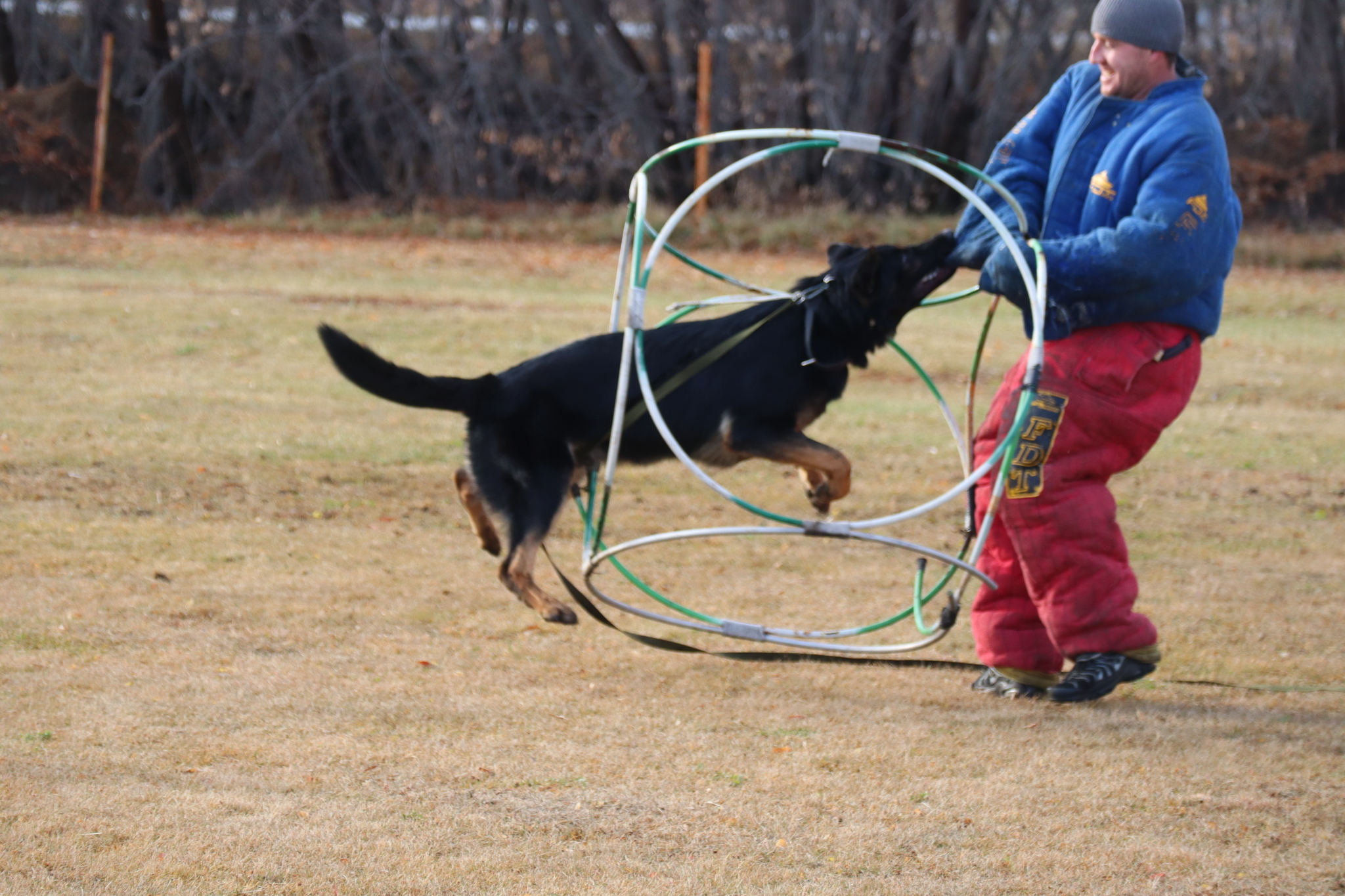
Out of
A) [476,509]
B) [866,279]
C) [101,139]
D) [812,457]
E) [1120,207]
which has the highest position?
[101,139]

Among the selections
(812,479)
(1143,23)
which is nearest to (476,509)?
(812,479)

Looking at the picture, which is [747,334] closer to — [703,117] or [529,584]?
[529,584]

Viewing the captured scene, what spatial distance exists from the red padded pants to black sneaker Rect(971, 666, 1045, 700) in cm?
21

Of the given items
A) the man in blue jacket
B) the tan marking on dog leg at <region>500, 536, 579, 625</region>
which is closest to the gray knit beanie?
the man in blue jacket

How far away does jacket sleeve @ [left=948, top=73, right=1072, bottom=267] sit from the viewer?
420 cm

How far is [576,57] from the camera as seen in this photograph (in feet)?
61.8

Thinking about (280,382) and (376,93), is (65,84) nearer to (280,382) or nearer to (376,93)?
(376,93)

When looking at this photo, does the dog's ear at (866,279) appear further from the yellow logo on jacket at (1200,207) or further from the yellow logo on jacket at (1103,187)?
the yellow logo on jacket at (1200,207)

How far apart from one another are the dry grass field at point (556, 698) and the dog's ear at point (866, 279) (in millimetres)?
1288

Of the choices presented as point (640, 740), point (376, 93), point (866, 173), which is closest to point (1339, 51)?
point (866, 173)

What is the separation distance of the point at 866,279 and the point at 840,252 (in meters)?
0.30

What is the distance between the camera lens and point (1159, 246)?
12.2 ft

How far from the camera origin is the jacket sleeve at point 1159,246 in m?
3.73

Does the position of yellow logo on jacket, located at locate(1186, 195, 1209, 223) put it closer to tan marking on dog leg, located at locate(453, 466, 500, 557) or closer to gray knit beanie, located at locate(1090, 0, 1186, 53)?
gray knit beanie, located at locate(1090, 0, 1186, 53)
